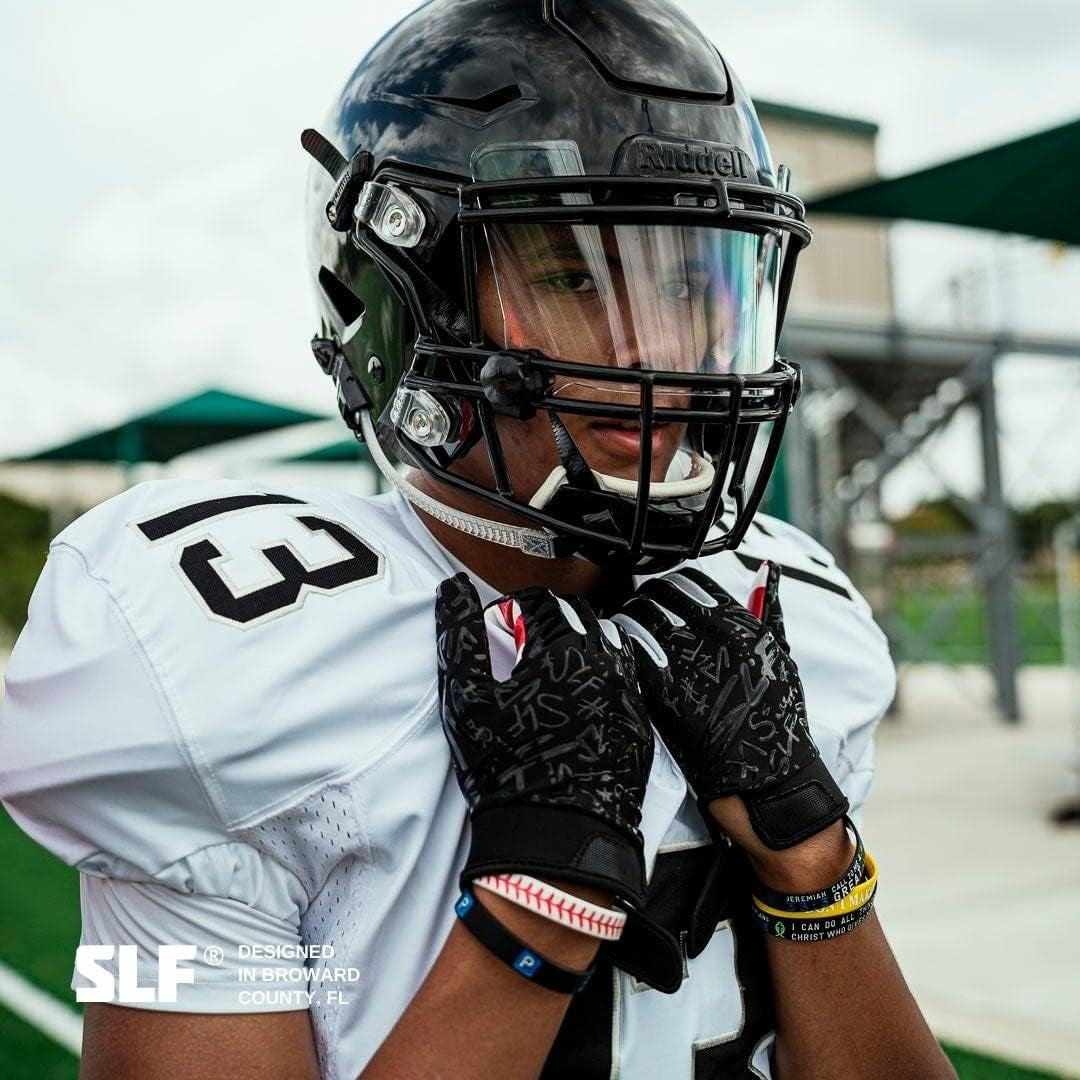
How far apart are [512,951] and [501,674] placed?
0.91 feet

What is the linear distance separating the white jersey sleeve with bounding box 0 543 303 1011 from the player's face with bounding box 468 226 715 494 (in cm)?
44

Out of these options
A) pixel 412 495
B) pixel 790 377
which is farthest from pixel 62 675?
pixel 790 377

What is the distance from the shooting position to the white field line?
3.67 metres

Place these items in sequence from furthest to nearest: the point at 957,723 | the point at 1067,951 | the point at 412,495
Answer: the point at 957,723 < the point at 1067,951 < the point at 412,495

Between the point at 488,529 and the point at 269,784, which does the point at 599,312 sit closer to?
the point at 488,529

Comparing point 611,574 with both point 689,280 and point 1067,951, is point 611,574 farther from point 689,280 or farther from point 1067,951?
point 1067,951

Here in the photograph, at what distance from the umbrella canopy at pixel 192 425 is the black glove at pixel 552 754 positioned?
24.3 ft

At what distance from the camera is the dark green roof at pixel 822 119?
9.92 meters

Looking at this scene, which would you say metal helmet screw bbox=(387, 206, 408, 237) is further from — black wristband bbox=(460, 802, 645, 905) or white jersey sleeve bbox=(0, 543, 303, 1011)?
black wristband bbox=(460, 802, 645, 905)

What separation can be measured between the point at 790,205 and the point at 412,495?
20.0 inches

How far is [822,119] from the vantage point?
405 inches

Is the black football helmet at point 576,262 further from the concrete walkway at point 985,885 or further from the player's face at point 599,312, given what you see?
the concrete walkway at point 985,885

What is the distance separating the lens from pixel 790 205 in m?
1.36

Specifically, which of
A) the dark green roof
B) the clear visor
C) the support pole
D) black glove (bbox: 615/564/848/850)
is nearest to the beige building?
the dark green roof
